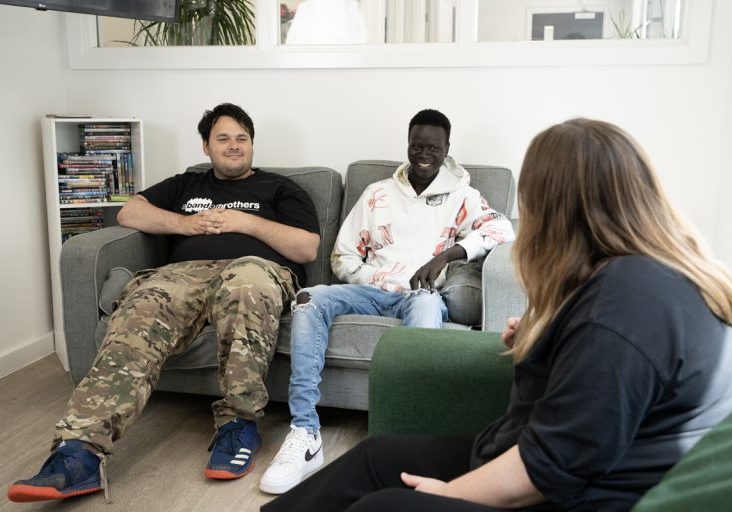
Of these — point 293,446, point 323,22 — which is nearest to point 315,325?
point 293,446

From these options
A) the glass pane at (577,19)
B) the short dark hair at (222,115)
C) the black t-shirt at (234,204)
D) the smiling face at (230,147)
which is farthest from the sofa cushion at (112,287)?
the glass pane at (577,19)

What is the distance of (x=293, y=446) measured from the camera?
2.30 metres

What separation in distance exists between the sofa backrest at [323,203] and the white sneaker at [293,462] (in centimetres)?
81

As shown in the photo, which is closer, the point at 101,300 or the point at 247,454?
the point at 247,454

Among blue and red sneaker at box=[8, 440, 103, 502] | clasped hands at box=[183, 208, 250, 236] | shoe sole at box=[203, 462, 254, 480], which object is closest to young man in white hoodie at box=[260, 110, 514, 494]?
shoe sole at box=[203, 462, 254, 480]

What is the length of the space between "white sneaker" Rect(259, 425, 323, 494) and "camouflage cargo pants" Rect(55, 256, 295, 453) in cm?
15

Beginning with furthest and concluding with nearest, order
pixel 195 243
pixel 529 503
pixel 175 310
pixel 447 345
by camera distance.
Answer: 1. pixel 195 243
2. pixel 175 310
3. pixel 447 345
4. pixel 529 503

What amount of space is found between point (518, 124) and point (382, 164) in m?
0.60

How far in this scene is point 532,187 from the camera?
1141 millimetres

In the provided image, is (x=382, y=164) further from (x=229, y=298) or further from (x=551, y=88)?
(x=229, y=298)

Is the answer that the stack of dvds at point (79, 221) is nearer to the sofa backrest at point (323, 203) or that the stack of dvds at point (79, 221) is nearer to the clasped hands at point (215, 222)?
the clasped hands at point (215, 222)

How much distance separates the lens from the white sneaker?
221 centimetres

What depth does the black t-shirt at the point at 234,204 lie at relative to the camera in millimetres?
2830

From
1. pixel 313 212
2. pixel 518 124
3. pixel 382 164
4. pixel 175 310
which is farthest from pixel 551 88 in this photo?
pixel 175 310
